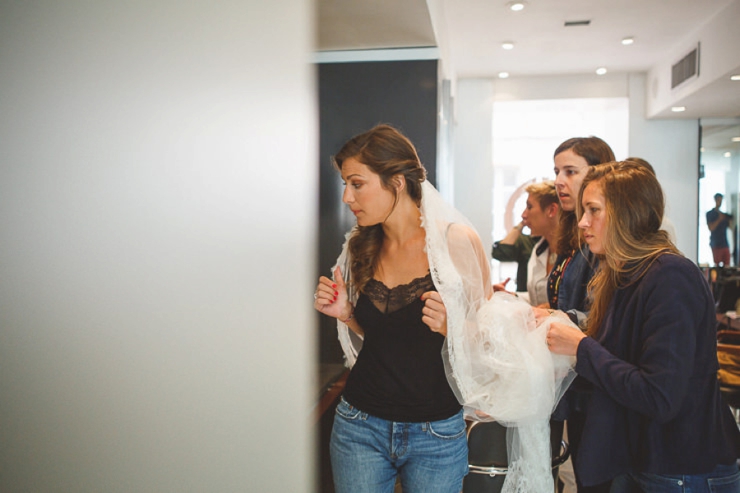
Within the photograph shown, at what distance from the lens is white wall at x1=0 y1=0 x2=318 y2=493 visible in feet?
1.47

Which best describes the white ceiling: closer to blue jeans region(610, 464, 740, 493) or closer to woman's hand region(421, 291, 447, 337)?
woman's hand region(421, 291, 447, 337)

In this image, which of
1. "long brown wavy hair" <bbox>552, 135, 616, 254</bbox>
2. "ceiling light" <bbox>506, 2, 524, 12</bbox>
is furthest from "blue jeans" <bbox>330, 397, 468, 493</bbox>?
"ceiling light" <bbox>506, 2, 524, 12</bbox>

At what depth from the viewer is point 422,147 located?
3.08 m

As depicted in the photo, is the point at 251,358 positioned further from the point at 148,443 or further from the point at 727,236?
the point at 727,236

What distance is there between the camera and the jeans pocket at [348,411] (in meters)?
1.49

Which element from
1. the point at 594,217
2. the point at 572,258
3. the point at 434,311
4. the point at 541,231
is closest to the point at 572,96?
the point at 541,231

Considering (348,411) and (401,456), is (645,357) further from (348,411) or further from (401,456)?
(348,411)

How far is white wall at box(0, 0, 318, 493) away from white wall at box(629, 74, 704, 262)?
697cm

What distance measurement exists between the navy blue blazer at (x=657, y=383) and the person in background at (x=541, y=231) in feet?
3.39

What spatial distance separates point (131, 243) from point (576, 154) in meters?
1.85

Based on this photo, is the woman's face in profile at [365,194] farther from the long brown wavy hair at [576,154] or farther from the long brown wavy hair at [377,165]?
the long brown wavy hair at [576,154]

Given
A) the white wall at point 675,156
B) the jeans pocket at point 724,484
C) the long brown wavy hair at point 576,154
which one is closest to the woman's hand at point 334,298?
the long brown wavy hair at point 576,154

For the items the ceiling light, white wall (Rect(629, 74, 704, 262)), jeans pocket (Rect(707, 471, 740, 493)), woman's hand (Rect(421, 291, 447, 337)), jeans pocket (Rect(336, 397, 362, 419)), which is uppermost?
the ceiling light

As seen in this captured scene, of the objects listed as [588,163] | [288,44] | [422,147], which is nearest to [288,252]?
[288,44]
